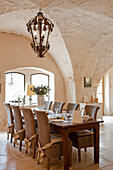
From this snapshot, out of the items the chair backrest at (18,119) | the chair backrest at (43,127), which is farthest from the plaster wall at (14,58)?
the chair backrest at (43,127)

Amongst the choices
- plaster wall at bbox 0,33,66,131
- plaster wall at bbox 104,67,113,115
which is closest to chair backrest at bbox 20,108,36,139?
plaster wall at bbox 0,33,66,131

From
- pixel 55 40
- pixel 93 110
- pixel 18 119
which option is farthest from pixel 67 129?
pixel 55 40

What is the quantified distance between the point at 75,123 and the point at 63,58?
153 inches

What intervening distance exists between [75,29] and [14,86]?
3.30 metres

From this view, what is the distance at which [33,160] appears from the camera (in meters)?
3.48

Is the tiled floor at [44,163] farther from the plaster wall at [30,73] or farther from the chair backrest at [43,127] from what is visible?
the plaster wall at [30,73]

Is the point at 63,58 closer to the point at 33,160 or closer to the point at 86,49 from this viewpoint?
the point at 86,49

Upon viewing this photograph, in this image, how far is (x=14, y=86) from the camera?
23.1ft

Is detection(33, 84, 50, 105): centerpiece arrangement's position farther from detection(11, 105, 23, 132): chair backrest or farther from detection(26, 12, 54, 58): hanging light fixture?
detection(26, 12, 54, 58): hanging light fixture

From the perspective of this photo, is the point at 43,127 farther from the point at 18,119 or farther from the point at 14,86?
the point at 14,86

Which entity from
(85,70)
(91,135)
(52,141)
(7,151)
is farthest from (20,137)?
(85,70)

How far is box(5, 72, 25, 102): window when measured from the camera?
691 cm

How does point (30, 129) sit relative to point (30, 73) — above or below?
below

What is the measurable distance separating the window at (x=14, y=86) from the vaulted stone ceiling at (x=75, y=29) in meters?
1.59
